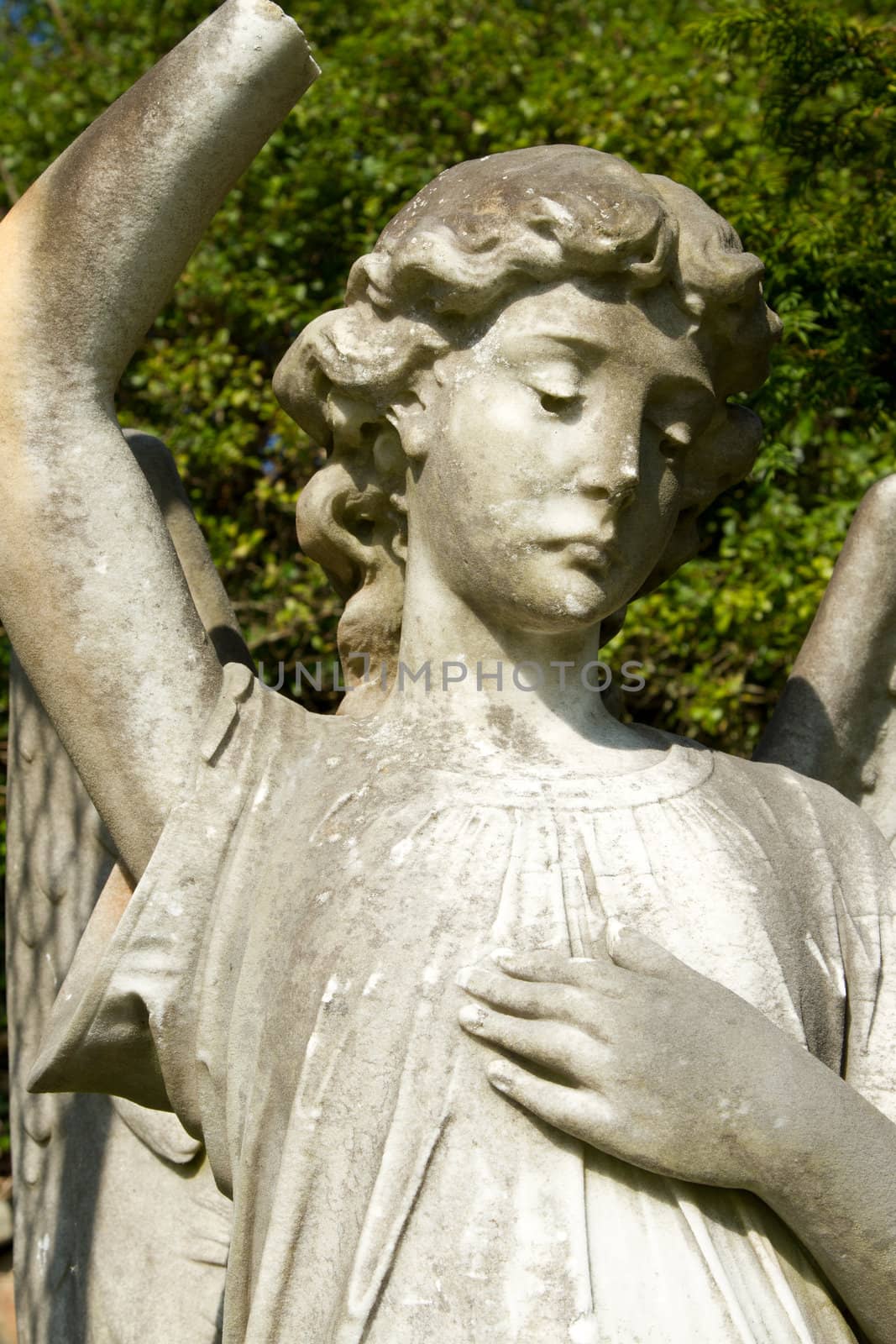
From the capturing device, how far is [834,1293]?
2.08 meters

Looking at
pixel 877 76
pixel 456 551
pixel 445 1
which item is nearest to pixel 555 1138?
pixel 456 551

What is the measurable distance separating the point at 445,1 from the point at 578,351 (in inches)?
206

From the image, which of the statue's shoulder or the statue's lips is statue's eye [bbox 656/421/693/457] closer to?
the statue's lips

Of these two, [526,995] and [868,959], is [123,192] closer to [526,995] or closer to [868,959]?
[526,995]

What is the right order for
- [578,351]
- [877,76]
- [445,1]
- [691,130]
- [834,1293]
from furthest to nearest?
1. [445,1]
2. [691,130]
3. [877,76]
4. [578,351]
5. [834,1293]

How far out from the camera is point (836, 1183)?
1980 mm

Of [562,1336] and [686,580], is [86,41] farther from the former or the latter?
[562,1336]

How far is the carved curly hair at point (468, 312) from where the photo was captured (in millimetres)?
2211

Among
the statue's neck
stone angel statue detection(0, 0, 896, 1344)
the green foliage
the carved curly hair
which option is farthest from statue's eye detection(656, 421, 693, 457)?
the green foliage

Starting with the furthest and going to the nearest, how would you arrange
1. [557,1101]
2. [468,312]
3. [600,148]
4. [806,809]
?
[600,148]
[806,809]
[468,312]
[557,1101]

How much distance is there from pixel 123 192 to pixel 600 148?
13.9 feet

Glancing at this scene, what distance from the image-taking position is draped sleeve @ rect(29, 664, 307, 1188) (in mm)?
2217

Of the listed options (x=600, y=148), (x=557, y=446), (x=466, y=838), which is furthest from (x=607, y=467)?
(x=600, y=148)

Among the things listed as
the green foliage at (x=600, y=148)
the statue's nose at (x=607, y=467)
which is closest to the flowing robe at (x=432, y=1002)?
the statue's nose at (x=607, y=467)
